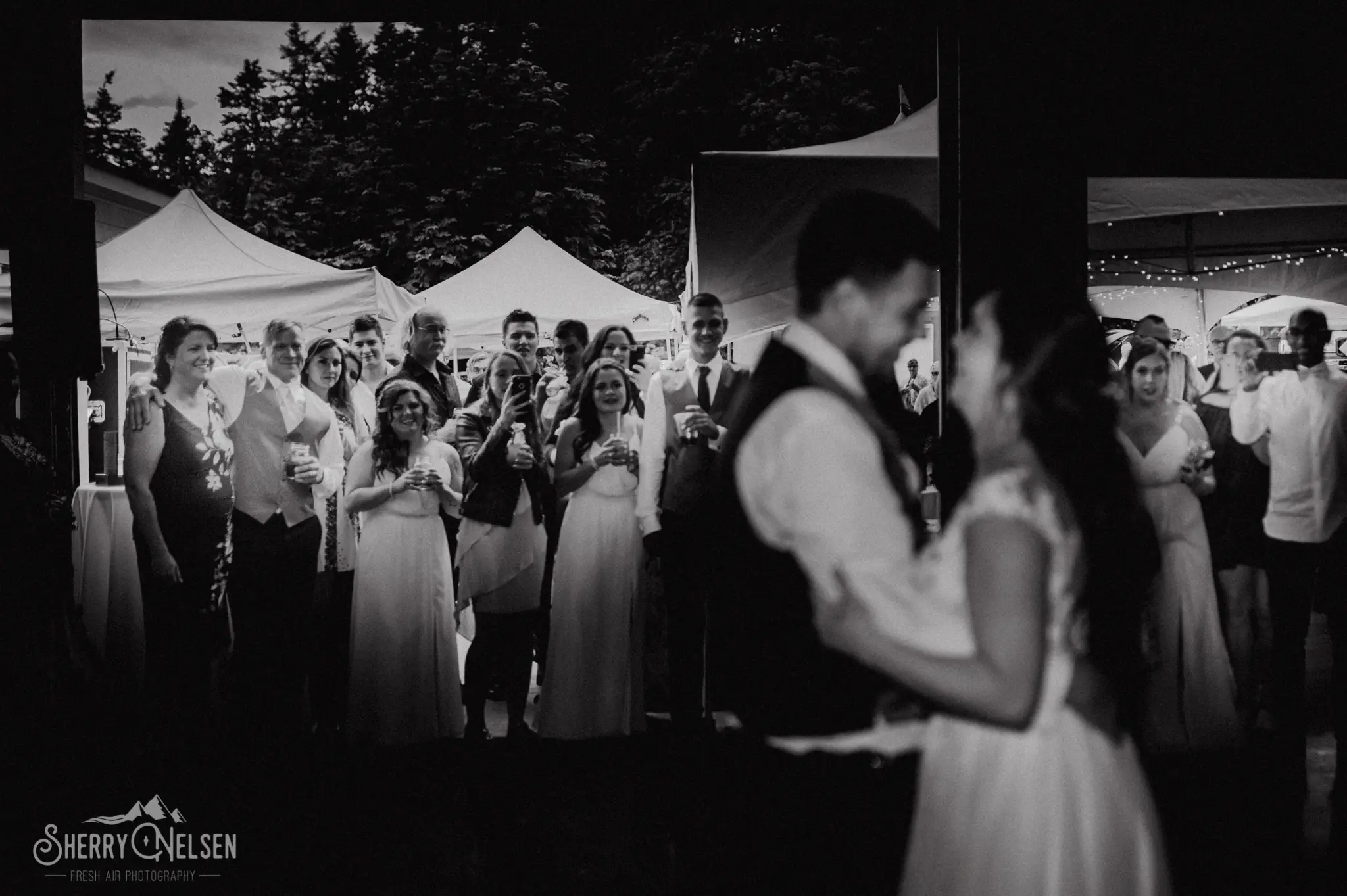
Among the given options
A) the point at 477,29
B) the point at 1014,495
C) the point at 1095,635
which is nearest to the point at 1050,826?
the point at 1095,635

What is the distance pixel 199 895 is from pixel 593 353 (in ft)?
9.13

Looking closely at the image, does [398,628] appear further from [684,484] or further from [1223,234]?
[1223,234]

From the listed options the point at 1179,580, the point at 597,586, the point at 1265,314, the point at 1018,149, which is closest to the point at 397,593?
the point at 597,586

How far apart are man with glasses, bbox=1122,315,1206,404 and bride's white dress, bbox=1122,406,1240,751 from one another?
1.13 feet

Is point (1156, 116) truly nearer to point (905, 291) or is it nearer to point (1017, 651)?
point (905, 291)

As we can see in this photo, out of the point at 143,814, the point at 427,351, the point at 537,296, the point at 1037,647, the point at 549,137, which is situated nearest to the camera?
the point at 1037,647

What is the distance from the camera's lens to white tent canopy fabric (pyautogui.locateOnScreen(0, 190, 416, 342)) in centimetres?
702

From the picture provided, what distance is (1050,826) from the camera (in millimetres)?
1622

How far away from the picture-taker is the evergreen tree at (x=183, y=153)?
32219 millimetres

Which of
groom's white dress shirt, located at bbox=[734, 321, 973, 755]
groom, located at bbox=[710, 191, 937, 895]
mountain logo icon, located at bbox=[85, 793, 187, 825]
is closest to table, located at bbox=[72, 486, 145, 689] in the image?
mountain logo icon, located at bbox=[85, 793, 187, 825]

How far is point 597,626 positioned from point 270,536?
137cm

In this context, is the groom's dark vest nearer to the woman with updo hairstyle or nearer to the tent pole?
the woman with updo hairstyle

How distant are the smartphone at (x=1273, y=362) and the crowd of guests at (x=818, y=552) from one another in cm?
5

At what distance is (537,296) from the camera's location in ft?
36.7
